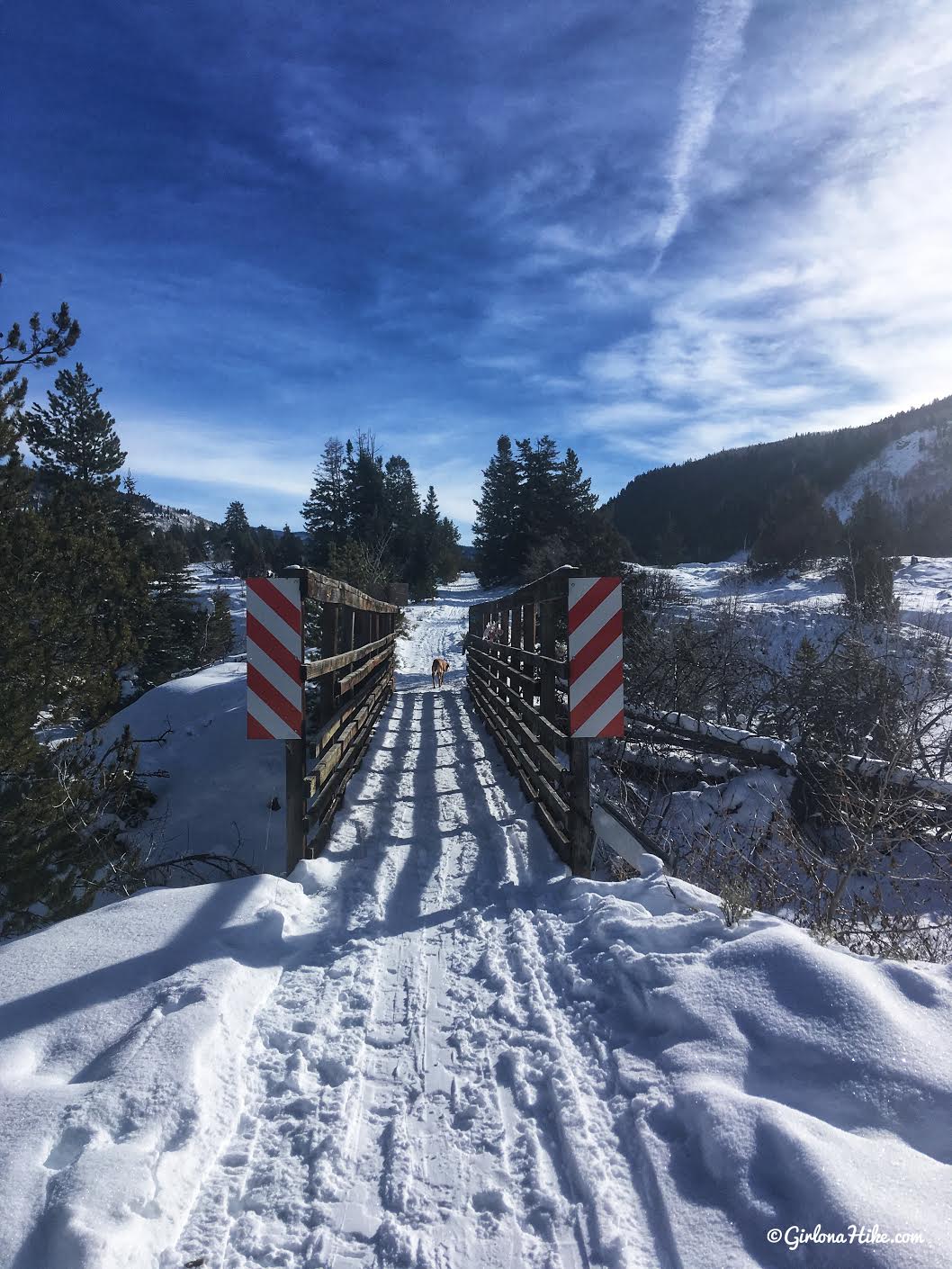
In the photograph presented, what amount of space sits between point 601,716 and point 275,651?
2.12 m

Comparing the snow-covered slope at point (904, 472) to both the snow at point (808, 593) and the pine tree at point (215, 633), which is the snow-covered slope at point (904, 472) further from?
the pine tree at point (215, 633)

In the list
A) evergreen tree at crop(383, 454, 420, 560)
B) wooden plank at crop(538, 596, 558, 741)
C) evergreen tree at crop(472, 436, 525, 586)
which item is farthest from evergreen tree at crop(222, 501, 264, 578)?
wooden plank at crop(538, 596, 558, 741)

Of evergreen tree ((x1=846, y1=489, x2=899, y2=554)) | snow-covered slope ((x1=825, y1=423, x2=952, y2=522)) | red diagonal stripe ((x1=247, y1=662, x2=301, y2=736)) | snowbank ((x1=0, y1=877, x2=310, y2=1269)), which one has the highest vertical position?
snow-covered slope ((x1=825, y1=423, x2=952, y2=522))

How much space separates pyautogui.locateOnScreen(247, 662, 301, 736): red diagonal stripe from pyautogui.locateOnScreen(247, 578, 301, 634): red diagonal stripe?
1.23 ft

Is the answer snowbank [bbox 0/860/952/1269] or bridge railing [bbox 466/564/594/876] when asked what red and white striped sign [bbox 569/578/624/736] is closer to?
bridge railing [bbox 466/564/594/876]

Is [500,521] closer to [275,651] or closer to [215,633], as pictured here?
[215,633]

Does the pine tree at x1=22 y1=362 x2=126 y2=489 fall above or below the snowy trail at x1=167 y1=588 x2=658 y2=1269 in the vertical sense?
above

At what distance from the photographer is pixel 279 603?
413 centimetres

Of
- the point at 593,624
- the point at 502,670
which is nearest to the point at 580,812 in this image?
the point at 593,624

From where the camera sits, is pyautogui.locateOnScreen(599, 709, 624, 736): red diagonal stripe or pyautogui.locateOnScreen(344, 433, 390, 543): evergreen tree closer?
pyautogui.locateOnScreen(599, 709, 624, 736): red diagonal stripe

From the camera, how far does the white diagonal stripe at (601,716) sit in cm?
407

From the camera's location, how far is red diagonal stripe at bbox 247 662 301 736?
408cm

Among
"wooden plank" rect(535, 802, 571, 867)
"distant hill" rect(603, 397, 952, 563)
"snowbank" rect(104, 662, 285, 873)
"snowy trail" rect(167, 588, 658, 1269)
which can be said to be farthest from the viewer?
"distant hill" rect(603, 397, 952, 563)

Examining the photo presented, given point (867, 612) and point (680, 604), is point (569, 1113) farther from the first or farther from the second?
point (680, 604)
